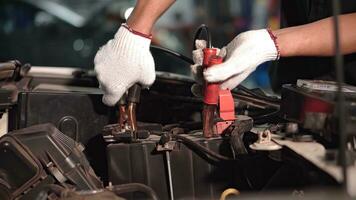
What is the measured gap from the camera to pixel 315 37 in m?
1.04

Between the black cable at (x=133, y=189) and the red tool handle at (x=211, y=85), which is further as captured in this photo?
the red tool handle at (x=211, y=85)

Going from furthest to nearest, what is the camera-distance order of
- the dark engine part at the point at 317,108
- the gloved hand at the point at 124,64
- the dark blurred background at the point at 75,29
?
the dark blurred background at the point at 75,29 < the gloved hand at the point at 124,64 < the dark engine part at the point at 317,108

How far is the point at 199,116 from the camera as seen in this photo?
126 cm

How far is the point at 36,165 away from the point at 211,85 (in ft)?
1.19

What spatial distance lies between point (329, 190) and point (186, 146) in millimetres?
346

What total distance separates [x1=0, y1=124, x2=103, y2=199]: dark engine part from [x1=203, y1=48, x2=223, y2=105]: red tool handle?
0.28m

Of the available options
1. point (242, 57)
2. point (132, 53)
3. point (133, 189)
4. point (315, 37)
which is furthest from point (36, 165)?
point (315, 37)

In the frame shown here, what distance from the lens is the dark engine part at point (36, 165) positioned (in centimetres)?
88

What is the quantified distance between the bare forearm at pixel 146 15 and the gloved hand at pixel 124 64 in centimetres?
2

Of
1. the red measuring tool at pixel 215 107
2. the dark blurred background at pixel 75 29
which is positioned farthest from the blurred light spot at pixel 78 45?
the red measuring tool at pixel 215 107

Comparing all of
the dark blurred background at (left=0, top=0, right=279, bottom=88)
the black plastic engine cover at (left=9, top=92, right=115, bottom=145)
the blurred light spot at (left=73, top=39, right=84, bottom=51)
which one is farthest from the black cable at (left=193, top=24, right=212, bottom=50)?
the blurred light spot at (left=73, top=39, right=84, bottom=51)

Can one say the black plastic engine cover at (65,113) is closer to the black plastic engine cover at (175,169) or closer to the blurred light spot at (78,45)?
the black plastic engine cover at (175,169)

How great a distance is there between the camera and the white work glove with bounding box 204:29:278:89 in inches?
37.2

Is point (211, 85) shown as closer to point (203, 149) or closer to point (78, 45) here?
point (203, 149)
